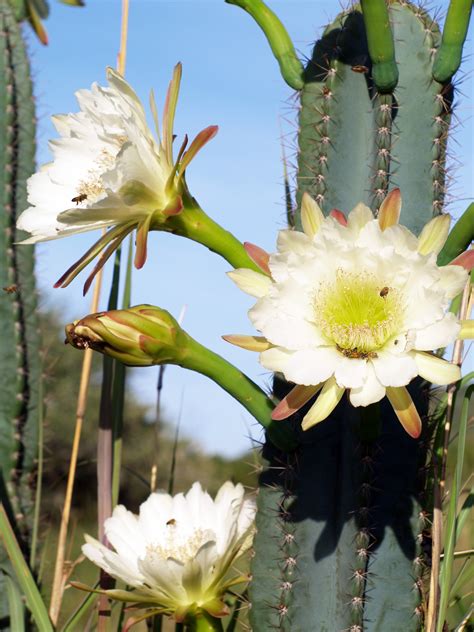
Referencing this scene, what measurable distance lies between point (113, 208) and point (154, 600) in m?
0.53

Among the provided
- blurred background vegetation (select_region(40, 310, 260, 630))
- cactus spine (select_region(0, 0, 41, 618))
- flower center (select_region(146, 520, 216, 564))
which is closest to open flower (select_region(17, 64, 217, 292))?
flower center (select_region(146, 520, 216, 564))

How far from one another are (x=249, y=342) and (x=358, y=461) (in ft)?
0.79

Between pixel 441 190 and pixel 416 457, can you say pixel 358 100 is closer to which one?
pixel 441 190

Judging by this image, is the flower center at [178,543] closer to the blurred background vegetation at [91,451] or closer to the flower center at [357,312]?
the flower center at [357,312]

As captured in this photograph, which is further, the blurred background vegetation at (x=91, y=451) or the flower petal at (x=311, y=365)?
the blurred background vegetation at (x=91, y=451)

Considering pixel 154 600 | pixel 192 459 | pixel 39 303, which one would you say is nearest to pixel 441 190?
pixel 154 600

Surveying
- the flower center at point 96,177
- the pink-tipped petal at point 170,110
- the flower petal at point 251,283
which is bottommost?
the flower petal at point 251,283

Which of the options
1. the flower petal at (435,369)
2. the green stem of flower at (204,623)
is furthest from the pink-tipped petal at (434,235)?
the green stem of flower at (204,623)

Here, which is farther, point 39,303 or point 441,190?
point 39,303

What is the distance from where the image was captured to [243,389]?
1.21 m

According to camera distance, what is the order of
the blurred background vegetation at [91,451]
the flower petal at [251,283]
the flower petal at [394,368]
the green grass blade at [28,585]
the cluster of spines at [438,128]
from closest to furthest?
the flower petal at [394,368] → the flower petal at [251,283] → the cluster of spines at [438,128] → the green grass blade at [28,585] → the blurred background vegetation at [91,451]

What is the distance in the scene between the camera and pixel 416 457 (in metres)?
1.23

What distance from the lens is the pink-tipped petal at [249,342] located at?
3.45 feet

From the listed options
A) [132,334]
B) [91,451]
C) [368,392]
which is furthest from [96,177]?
[91,451]
